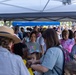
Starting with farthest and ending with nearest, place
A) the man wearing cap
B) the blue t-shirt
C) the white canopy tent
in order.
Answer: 1. the white canopy tent
2. the blue t-shirt
3. the man wearing cap

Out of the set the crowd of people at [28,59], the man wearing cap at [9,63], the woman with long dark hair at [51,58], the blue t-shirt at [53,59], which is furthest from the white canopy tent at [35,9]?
the man wearing cap at [9,63]

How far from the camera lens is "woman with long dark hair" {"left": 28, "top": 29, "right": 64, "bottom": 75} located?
2.93 m

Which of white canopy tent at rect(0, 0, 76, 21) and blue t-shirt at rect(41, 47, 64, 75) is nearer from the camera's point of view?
blue t-shirt at rect(41, 47, 64, 75)

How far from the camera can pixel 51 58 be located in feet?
9.61

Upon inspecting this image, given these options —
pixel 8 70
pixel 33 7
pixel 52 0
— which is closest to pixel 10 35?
pixel 8 70

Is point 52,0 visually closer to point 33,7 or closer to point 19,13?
point 33,7

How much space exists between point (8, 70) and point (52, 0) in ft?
11.5

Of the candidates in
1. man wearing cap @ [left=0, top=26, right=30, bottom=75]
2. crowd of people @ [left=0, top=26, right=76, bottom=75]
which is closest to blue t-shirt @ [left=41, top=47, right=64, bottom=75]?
crowd of people @ [left=0, top=26, right=76, bottom=75]

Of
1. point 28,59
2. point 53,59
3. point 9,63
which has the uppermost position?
point 9,63

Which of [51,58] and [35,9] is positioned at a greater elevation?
[35,9]

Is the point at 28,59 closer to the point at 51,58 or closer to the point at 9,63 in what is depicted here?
the point at 51,58

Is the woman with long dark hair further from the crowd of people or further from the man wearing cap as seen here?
the man wearing cap

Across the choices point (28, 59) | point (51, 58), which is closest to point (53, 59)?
point (51, 58)

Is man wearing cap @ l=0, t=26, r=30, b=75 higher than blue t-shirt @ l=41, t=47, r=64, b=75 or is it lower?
higher
